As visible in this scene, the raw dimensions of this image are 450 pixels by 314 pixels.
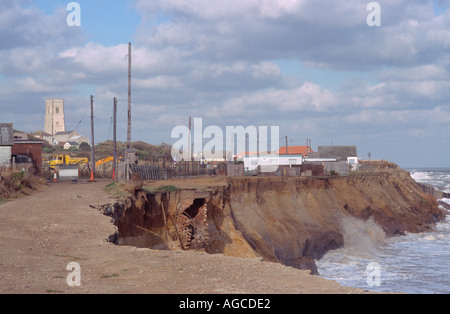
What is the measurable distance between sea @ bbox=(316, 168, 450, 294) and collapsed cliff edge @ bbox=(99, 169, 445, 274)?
3.69ft

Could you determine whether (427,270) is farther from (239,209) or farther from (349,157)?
(349,157)

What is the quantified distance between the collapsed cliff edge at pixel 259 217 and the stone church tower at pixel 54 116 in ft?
320

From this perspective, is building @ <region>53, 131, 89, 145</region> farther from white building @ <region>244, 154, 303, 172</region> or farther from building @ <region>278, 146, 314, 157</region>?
white building @ <region>244, 154, 303, 172</region>

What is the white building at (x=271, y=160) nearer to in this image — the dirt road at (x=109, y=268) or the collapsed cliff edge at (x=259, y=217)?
the collapsed cliff edge at (x=259, y=217)

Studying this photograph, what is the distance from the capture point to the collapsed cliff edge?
21.6 meters

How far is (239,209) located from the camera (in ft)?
96.7

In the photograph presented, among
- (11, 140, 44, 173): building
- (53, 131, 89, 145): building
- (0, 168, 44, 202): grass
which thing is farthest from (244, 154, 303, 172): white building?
(53, 131, 89, 145): building

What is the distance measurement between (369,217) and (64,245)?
34768 mm

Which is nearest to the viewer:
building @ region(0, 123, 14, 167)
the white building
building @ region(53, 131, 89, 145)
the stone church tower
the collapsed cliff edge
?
the collapsed cliff edge

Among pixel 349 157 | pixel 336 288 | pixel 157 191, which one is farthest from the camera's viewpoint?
pixel 349 157

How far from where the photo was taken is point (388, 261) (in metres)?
28.9

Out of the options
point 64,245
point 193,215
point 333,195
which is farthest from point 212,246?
point 333,195

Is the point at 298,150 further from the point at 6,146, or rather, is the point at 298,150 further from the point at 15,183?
the point at 15,183

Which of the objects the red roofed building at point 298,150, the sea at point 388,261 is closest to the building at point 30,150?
the sea at point 388,261
